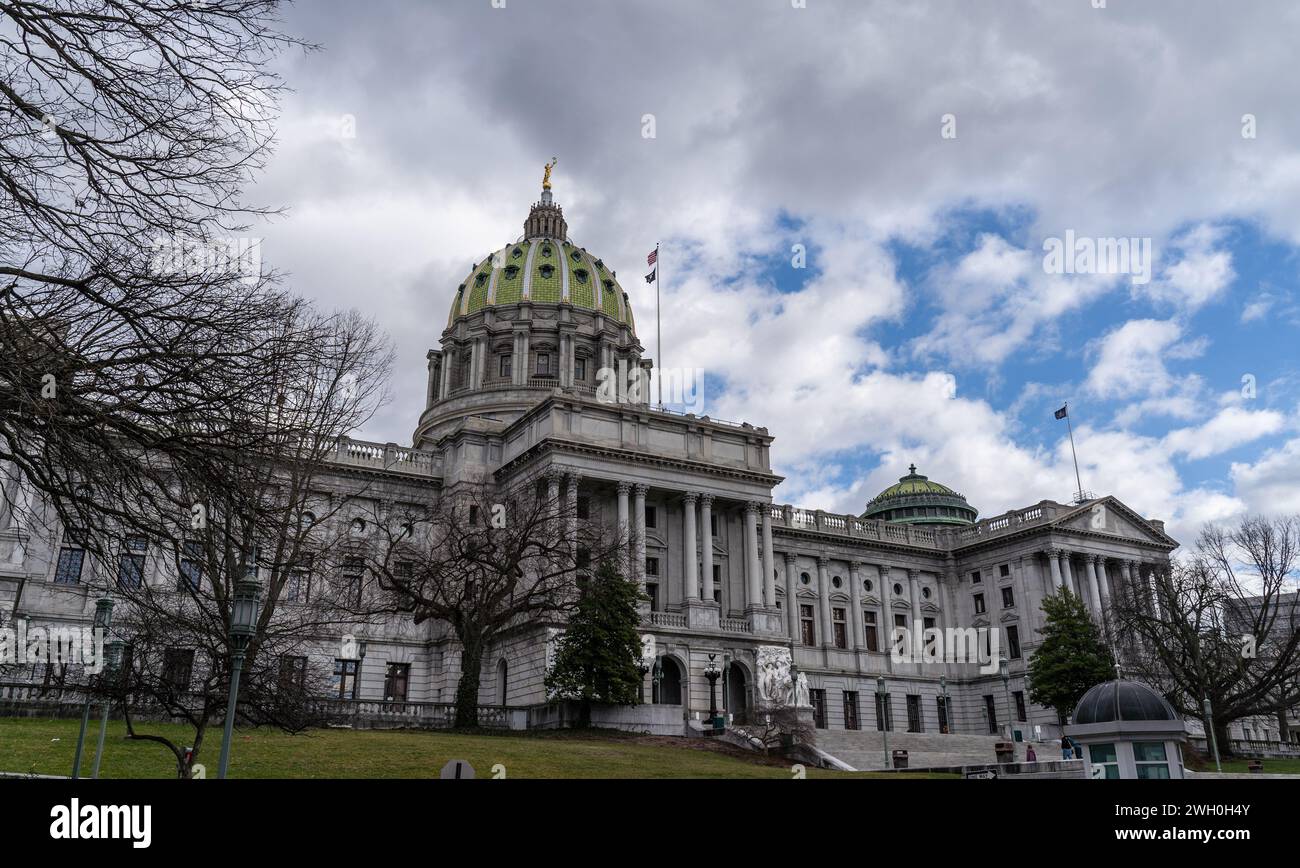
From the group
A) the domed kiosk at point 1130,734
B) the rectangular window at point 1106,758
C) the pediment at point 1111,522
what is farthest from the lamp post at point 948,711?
the rectangular window at point 1106,758

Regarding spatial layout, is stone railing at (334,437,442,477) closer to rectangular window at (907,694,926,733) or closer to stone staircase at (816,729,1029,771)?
stone staircase at (816,729,1029,771)

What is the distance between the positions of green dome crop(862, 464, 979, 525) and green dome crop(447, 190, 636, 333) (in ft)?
102

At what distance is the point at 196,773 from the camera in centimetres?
1792

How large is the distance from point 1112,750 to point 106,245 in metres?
19.3

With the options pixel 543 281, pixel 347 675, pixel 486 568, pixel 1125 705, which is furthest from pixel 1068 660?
pixel 543 281

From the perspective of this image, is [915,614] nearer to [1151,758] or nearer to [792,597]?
[792,597]

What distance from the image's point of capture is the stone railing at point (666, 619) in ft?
175

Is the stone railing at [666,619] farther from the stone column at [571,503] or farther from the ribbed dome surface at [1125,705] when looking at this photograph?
the ribbed dome surface at [1125,705]

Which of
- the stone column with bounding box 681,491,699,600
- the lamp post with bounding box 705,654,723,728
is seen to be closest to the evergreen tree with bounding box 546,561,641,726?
the lamp post with bounding box 705,654,723,728

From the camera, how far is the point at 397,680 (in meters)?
57.6

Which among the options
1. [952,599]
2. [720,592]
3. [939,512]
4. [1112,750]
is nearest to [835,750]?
[720,592]

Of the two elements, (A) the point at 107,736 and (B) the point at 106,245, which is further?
(A) the point at 107,736

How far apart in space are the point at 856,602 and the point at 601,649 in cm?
3403
